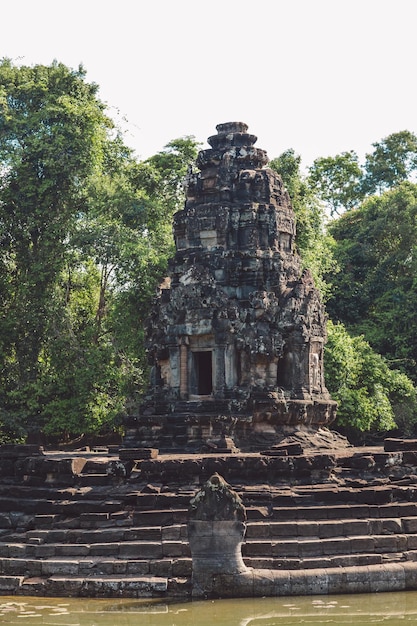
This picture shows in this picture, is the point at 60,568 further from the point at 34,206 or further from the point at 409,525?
the point at 34,206

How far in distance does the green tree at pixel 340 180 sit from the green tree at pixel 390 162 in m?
0.71

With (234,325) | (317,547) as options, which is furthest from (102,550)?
(234,325)

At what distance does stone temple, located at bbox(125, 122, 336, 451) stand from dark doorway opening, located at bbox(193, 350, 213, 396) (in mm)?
25

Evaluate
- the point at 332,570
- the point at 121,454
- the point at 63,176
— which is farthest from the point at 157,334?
the point at 63,176

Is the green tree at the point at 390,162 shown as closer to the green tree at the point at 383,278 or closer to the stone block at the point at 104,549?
the green tree at the point at 383,278

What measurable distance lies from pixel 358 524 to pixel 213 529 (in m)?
2.53

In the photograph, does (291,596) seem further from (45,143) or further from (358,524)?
(45,143)

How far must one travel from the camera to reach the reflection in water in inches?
445

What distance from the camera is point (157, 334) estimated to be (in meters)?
19.7

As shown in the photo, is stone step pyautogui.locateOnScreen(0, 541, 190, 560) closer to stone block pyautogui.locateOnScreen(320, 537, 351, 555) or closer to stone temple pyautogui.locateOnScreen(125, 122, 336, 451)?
stone block pyautogui.locateOnScreen(320, 537, 351, 555)

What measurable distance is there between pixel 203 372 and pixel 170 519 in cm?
577

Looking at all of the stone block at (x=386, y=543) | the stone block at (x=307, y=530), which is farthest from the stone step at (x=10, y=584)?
the stone block at (x=386, y=543)

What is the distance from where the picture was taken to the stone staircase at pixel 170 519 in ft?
42.9

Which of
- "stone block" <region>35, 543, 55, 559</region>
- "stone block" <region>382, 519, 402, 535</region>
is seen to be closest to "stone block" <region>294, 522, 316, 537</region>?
"stone block" <region>382, 519, 402, 535</region>
